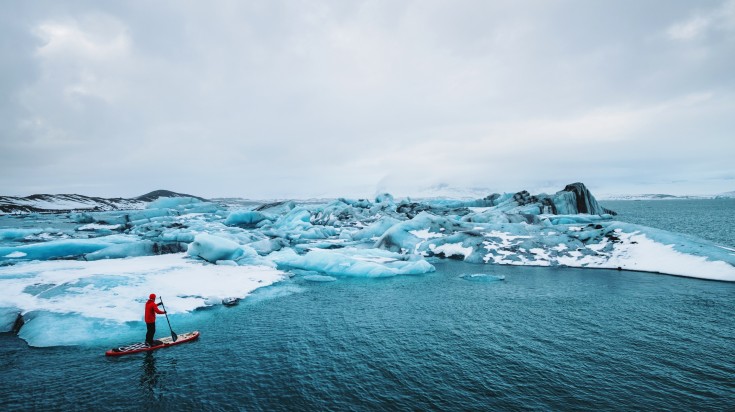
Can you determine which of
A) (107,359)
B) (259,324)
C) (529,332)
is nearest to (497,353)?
(529,332)

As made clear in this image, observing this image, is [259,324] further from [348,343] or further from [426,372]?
[426,372]

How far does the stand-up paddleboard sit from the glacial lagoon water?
41 centimetres

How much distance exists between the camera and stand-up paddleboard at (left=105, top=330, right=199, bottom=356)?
53.5ft

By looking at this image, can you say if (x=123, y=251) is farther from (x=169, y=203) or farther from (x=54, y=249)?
(x=169, y=203)

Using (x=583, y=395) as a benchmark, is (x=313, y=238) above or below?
above

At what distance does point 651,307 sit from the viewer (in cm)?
2320

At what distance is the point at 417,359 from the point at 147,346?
12.6 meters

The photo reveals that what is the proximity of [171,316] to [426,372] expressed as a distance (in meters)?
15.4

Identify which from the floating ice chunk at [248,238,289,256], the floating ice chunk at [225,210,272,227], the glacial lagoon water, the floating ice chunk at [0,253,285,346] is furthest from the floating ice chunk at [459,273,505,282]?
the floating ice chunk at [225,210,272,227]

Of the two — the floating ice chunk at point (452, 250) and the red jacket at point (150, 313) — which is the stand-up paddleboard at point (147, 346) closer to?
the red jacket at point (150, 313)

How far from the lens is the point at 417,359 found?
16234 mm

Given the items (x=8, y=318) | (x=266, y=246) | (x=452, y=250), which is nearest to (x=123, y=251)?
(x=266, y=246)

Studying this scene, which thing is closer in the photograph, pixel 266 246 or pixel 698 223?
pixel 266 246

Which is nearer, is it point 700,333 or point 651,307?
point 700,333
